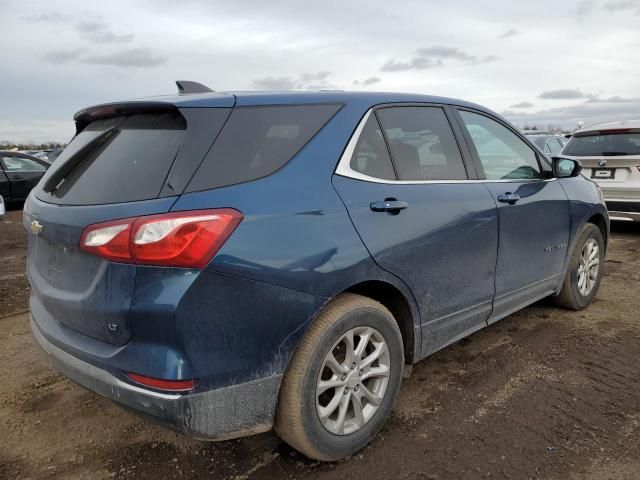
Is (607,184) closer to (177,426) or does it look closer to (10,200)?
(177,426)

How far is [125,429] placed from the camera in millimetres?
2803

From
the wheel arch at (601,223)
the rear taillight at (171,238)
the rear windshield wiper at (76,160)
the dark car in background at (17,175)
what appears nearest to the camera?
the rear taillight at (171,238)

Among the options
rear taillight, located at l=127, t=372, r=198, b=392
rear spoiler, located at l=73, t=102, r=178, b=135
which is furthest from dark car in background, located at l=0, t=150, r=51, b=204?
rear taillight, located at l=127, t=372, r=198, b=392

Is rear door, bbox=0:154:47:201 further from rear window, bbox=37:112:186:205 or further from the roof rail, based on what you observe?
the roof rail

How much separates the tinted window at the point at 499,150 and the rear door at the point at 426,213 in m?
0.26

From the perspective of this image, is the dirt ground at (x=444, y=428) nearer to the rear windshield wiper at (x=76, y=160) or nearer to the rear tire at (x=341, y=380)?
the rear tire at (x=341, y=380)

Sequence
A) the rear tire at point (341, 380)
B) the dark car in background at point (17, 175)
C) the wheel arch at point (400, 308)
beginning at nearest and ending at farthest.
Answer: the rear tire at point (341, 380) → the wheel arch at point (400, 308) → the dark car in background at point (17, 175)

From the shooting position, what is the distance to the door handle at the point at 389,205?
2.51 m

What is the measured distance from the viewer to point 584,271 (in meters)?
4.52

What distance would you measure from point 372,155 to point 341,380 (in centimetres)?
110

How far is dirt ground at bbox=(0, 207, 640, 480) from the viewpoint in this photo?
2441 millimetres

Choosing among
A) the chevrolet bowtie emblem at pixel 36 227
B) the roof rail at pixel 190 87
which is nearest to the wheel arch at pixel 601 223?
the roof rail at pixel 190 87

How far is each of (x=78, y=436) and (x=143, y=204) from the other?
1.49 meters

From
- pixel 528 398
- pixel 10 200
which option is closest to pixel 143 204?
pixel 528 398
